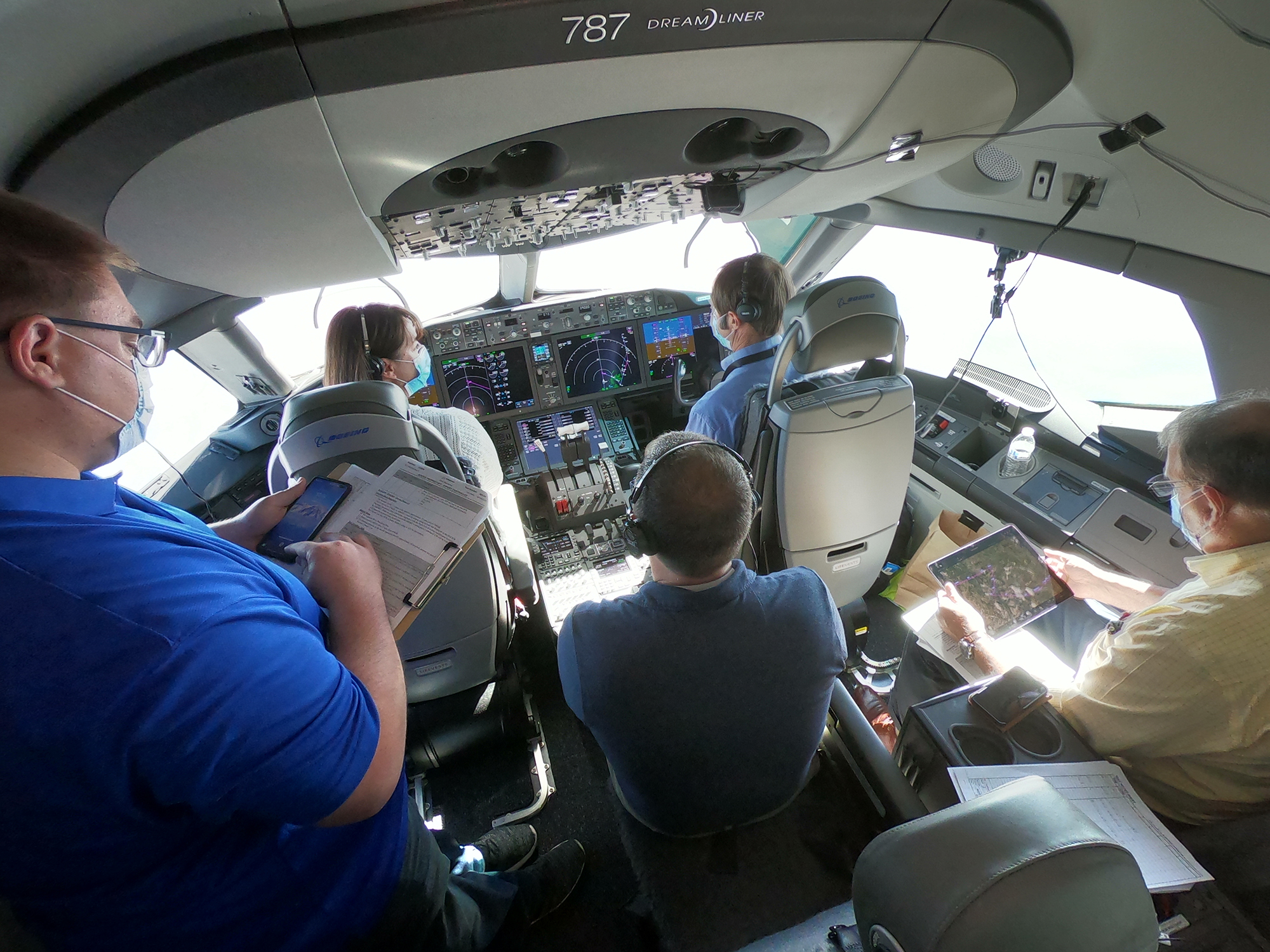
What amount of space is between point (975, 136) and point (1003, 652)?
1.42m

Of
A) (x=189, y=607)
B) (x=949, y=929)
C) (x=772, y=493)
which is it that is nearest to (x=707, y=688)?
(x=949, y=929)

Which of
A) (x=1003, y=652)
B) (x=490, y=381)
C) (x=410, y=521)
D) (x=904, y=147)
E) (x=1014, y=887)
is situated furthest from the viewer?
(x=490, y=381)

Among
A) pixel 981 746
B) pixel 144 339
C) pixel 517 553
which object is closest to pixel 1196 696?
pixel 981 746

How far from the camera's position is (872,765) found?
137 cm

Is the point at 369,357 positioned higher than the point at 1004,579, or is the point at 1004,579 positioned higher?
the point at 369,357

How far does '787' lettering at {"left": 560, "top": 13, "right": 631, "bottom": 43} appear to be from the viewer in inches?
32.4

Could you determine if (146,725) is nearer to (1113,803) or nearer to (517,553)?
(1113,803)

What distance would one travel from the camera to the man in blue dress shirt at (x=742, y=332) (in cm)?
225

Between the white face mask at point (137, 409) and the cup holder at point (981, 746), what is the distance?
5.30ft

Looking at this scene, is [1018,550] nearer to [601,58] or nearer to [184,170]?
[601,58]

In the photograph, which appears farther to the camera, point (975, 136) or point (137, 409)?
point (975, 136)

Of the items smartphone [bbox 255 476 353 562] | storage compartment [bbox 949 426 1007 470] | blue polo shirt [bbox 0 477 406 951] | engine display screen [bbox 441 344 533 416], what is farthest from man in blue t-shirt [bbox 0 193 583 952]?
storage compartment [bbox 949 426 1007 470]

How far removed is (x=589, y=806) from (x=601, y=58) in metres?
2.27

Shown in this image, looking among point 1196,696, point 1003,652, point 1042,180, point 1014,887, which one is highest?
point 1042,180
